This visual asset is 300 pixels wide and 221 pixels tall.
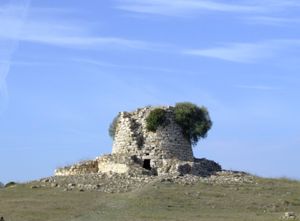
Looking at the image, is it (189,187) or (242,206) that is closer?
(242,206)

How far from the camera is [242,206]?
3369cm

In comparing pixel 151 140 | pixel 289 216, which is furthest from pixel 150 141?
pixel 289 216

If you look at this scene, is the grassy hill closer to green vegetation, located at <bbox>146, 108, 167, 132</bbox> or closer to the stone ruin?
the stone ruin

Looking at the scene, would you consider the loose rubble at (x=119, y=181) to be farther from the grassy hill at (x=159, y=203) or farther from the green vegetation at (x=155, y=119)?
the green vegetation at (x=155, y=119)

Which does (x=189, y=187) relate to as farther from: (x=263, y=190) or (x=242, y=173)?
(x=242, y=173)

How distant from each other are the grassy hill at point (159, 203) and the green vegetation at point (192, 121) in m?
8.08

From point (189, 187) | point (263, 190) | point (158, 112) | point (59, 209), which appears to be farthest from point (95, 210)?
point (158, 112)

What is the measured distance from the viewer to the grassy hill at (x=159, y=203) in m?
29.1

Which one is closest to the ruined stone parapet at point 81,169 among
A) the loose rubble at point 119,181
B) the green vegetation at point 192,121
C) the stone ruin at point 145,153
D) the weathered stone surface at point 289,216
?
the stone ruin at point 145,153

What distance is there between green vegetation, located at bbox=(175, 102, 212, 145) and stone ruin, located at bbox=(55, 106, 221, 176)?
37cm

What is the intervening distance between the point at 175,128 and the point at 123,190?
1099 centimetres

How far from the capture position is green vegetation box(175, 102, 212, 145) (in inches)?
1906

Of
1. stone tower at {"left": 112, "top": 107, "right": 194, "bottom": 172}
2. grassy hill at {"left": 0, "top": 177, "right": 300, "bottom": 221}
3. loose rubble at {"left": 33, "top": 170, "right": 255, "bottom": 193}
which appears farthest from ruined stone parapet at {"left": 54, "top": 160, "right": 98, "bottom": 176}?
grassy hill at {"left": 0, "top": 177, "right": 300, "bottom": 221}

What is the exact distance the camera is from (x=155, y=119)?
1876 inches
